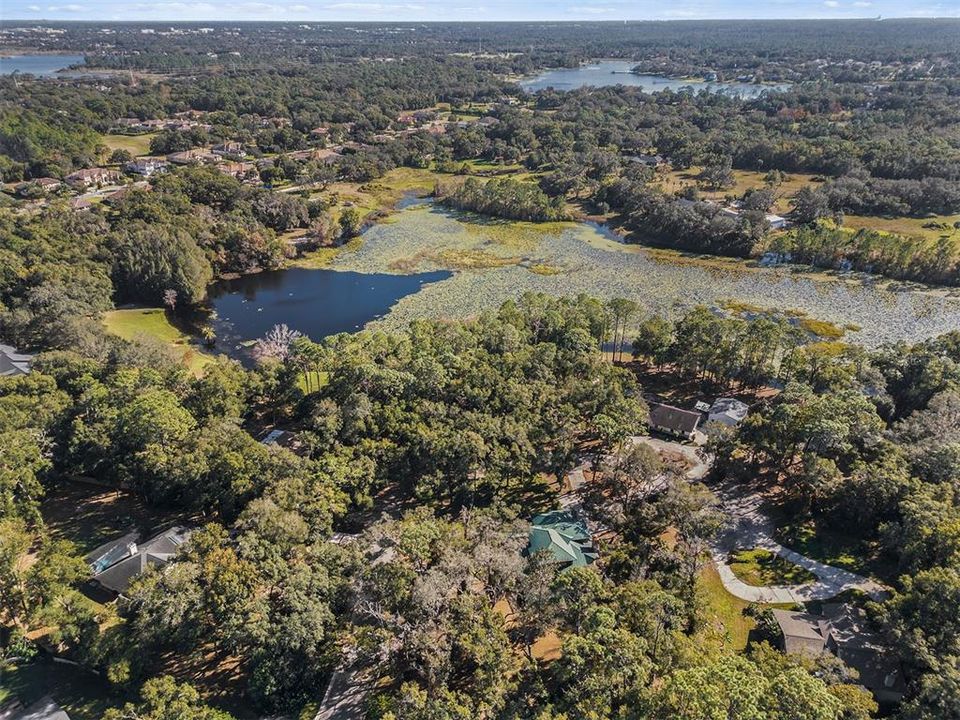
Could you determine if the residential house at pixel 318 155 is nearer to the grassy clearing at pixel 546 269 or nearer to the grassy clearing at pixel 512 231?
the grassy clearing at pixel 512 231

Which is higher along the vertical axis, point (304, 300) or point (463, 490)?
point (304, 300)

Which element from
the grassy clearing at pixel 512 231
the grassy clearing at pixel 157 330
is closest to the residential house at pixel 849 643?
the grassy clearing at pixel 157 330

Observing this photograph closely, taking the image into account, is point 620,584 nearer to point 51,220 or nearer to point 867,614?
point 867,614

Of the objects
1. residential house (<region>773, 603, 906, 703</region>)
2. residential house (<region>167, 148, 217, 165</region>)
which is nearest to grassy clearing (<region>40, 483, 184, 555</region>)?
residential house (<region>773, 603, 906, 703</region>)

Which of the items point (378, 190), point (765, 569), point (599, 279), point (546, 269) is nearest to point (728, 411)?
point (765, 569)

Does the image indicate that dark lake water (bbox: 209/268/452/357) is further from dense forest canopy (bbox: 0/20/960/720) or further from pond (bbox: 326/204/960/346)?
dense forest canopy (bbox: 0/20/960/720)

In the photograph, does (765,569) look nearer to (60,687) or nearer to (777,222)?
(60,687)

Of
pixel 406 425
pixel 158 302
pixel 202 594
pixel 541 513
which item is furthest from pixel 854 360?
pixel 158 302

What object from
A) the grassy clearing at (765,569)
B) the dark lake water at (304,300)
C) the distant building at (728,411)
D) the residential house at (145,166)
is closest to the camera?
the grassy clearing at (765,569)
